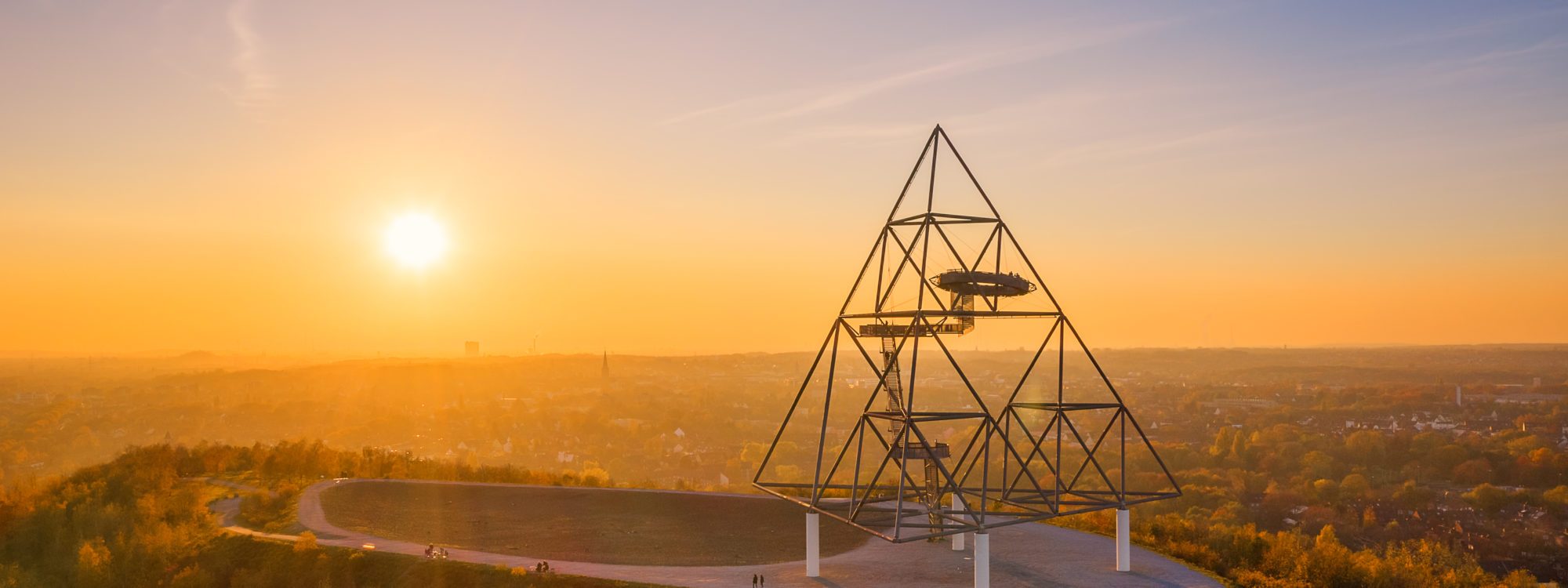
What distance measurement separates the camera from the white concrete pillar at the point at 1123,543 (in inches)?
1113

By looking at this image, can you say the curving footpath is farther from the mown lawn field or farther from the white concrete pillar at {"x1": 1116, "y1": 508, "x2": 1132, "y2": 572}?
the mown lawn field

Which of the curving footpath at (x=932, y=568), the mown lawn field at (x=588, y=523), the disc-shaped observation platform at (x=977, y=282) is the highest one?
the disc-shaped observation platform at (x=977, y=282)

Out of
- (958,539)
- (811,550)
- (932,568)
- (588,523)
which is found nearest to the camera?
(811,550)

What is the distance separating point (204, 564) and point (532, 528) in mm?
11952

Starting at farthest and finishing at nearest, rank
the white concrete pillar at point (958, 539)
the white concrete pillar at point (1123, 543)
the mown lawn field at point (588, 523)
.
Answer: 1. the mown lawn field at point (588, 523)
2. the white concrete pillar at point (958, 539)
3. the white concrete pillar at point (1123, 543)

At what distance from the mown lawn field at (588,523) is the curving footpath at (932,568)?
45.2 inches

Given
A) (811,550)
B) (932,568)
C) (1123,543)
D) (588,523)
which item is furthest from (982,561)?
(588,523)

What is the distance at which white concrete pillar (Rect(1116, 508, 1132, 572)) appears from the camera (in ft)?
92.7

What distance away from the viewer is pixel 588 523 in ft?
127

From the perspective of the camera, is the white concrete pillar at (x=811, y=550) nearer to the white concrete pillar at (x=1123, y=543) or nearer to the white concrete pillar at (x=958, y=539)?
the white concrete pillar at (x=958, y=539)

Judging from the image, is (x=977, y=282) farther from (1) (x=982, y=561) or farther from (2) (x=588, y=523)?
(2) (x=588, y=523)

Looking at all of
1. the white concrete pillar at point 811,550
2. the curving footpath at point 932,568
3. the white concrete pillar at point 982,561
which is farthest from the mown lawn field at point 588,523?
the white concrete pillar at point 982,561

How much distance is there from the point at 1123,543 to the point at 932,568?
5.90m

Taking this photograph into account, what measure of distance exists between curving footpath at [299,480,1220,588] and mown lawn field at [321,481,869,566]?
45.2 inches
